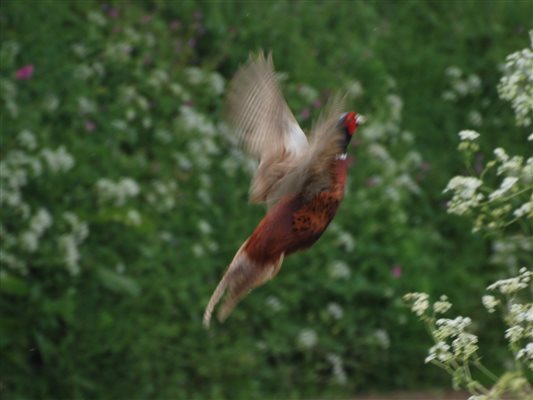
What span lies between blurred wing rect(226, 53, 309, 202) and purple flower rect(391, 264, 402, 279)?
3141mm

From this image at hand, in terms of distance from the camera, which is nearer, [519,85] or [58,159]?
[519,85]

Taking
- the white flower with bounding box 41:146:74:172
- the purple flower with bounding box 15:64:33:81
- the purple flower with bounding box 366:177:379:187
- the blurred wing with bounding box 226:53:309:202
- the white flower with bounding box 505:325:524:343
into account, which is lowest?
the white flower with bounding box 505:325:524:343

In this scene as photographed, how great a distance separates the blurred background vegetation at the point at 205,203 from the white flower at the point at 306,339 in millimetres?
34

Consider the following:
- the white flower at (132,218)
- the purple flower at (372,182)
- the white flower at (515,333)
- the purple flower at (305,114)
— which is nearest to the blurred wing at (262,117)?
the white flower at (515,333)

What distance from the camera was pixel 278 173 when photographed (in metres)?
4.09

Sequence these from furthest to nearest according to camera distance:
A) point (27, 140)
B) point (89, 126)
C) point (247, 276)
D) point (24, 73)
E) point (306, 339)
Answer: point (306, 339), point (89, 126), point (24, 73), point (27, 140), point (247, 276)

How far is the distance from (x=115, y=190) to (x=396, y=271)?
192 centimetres

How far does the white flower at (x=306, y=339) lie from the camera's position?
23.0ft

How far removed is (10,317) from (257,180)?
2278 millimetres

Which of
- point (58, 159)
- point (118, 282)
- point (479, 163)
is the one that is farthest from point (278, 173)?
point (479, 163)

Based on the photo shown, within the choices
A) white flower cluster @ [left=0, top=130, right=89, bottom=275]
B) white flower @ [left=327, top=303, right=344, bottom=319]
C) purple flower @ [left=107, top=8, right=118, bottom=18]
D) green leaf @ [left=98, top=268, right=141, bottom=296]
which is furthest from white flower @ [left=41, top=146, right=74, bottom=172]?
white flower @ [left=327, top=303, right=344, bottom=319]

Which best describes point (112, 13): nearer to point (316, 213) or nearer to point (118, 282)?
point (118, 282)

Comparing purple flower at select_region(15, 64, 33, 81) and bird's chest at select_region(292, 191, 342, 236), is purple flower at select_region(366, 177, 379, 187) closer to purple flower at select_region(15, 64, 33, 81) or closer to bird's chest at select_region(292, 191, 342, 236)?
purple flower at select_region(15, 64, 33, 81)

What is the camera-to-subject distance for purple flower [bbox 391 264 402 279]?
7.37 metres
